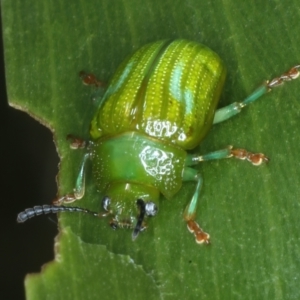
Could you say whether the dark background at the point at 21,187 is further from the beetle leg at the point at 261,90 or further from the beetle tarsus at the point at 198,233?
the beetle leg at the point at 261,90

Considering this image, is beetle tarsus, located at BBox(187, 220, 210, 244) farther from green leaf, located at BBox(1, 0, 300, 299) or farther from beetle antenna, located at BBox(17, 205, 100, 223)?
beetle antenna, located at BBox(17, 205, 100, 223)

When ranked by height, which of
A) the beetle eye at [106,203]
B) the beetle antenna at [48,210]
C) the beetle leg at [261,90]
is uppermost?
the beetle leg at [261,90]

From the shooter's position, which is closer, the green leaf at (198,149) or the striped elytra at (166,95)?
the green leaf at (198,149)

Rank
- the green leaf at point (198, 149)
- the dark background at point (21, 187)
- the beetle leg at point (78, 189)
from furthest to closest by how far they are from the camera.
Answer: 1. the dark background at point (21, 187)
2. the beetle leg at point (78, 189)
3. the green leaf at point (198, 149)

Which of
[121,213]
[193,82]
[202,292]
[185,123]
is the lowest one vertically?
[202,292]

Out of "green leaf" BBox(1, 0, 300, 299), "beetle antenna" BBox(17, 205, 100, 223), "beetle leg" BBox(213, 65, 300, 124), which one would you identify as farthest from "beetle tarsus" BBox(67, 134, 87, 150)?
"beetle leg" BBox(213, 65, 300, 124)

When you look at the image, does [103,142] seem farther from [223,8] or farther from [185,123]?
[223,8]

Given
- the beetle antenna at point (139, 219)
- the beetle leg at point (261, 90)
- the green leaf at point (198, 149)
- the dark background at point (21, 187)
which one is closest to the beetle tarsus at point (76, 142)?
the green leaf at point (198, 149)

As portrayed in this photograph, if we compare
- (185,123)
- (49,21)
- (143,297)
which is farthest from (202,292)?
(49,21)
